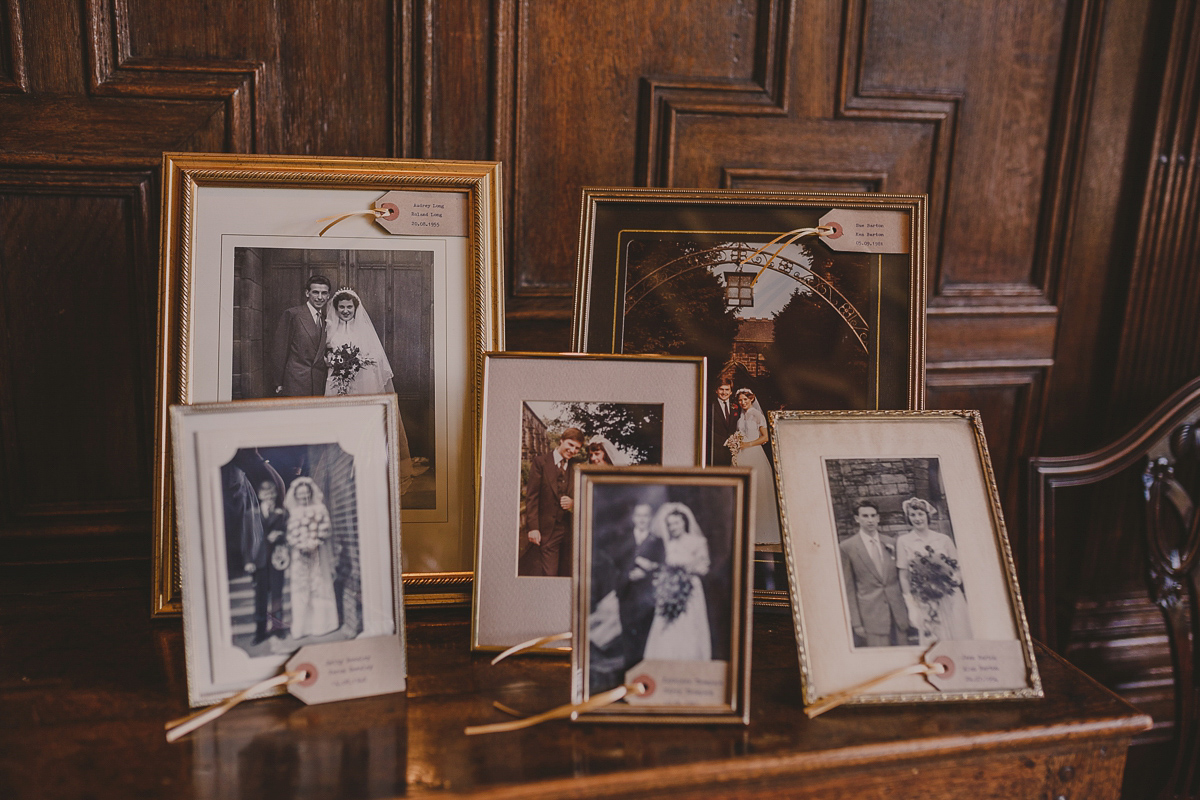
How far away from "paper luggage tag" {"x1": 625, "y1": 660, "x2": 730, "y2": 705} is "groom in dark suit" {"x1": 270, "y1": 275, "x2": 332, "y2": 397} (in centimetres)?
51

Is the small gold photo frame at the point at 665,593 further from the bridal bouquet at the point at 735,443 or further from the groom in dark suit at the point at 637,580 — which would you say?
the bridal bouquet at the point at 735,443

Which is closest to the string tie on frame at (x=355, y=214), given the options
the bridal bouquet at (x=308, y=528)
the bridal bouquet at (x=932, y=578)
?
the bridal bouquet at (x=308, y=528)

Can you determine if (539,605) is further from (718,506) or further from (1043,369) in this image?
(1043,369)

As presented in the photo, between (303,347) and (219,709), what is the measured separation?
41 centimetres

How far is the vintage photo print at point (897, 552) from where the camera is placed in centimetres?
78

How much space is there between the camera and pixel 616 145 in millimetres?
1182

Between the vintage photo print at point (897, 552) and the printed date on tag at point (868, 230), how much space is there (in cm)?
30

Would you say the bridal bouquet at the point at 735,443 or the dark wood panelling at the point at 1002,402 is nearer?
the bridal bouquet at the point at 735,443

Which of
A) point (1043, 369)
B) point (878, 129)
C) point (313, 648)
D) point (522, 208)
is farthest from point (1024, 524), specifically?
point (313, 648)

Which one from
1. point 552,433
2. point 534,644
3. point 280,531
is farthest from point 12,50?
point 534,644

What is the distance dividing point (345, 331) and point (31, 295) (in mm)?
505

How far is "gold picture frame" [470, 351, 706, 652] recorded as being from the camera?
854 millimetres

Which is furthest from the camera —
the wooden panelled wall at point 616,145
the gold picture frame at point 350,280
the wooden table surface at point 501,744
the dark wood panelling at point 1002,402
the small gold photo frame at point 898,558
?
the dark wood panelling at point 1002,402

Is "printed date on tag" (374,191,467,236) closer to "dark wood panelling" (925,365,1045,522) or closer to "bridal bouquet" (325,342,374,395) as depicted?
"bridal bouquet" (325,342,374,395)
